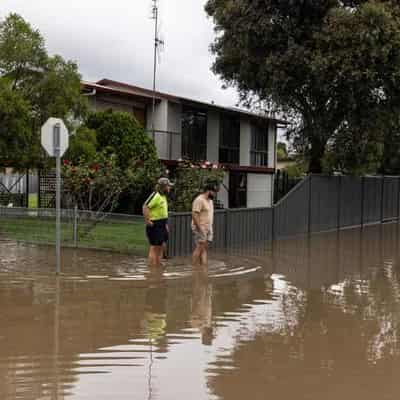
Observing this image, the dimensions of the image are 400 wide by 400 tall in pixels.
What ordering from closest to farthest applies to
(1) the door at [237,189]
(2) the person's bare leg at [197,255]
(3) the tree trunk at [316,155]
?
(2) the person's bare leg at [197,255], (3) the tree trunk at [316,155], (1) the door at [237,189]

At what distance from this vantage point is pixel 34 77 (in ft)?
52.5

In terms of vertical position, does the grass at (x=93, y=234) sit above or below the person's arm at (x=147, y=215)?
below

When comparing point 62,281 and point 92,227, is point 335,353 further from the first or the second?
point 92,227

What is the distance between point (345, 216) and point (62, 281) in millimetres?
14247

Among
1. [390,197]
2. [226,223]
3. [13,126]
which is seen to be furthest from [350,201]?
[13,126]

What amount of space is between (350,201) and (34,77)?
11.9m

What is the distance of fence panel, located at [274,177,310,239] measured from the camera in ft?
55.9

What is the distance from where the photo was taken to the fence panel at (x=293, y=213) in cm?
1705

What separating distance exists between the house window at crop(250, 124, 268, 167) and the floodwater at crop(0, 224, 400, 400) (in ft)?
64.7

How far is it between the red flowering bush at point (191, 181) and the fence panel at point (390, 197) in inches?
491

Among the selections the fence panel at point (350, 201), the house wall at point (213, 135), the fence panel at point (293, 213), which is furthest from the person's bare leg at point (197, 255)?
the house wall at point (213, 135)

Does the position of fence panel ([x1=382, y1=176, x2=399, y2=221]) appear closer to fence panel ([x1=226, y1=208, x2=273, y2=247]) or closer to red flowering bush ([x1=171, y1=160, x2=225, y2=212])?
fence panel ([x1=226, y1=208, x2=273, y2=247])

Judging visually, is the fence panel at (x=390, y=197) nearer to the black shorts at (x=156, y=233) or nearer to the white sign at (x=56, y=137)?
the black shorts at (x=156, y=233)

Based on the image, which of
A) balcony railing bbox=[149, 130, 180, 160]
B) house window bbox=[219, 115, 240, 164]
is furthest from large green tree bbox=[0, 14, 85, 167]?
house window bbox=[219, 115, 240, 164]
